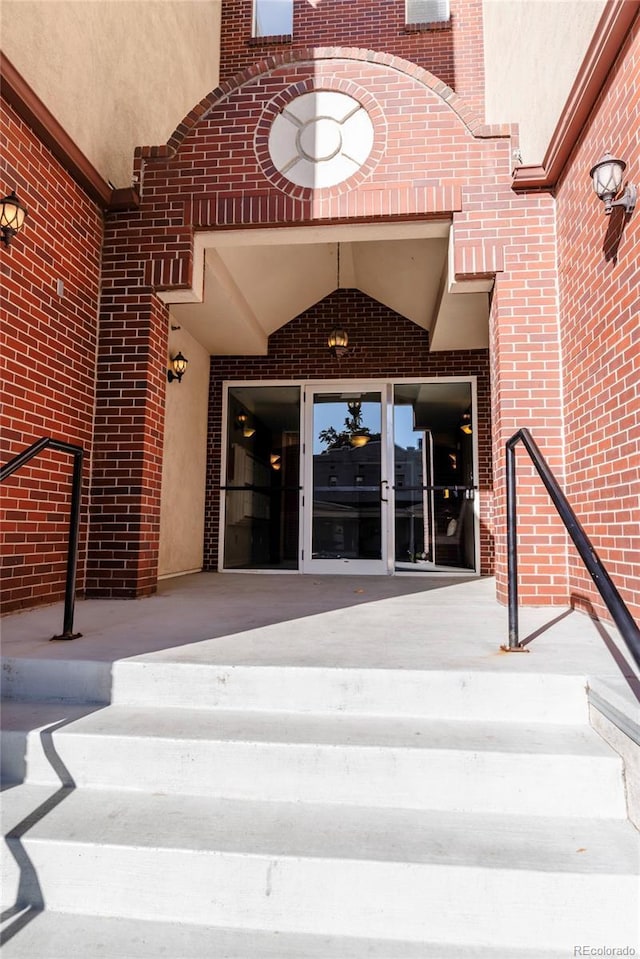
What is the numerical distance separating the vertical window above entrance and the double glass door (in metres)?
0.02

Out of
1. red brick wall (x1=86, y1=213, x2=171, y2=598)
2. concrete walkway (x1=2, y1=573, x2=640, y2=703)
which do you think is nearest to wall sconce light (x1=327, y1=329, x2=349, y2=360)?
red brick wall (x1=86, y1=213, x2=171, y2=598)

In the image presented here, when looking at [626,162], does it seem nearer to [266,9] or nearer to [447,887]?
[447,887]

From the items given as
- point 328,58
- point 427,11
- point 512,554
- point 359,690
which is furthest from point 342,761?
point 427,11

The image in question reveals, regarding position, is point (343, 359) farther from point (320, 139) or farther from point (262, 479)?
point (320, 139)

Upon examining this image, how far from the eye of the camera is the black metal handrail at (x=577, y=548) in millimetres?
1548

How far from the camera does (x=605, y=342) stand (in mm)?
2990

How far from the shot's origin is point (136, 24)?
5.01 m

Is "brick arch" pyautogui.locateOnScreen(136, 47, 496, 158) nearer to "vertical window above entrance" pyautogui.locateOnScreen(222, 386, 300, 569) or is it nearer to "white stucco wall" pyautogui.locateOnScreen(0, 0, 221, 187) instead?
"white stucco wall" pyautogui.locateOnScreen(0, 0, 221, 187)

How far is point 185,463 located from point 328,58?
402 cm

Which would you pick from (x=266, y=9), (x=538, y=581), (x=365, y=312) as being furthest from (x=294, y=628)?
(x=266, y=9)

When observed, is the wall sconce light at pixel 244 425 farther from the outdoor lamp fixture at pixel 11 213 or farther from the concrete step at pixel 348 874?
the concrete step at pixel 348 874

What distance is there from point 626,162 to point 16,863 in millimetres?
3709

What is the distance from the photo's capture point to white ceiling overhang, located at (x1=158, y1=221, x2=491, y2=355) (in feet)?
14.2

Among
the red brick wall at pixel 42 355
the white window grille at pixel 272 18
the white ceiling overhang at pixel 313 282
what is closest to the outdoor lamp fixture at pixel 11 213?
the red brick wall at pixel 42 355
